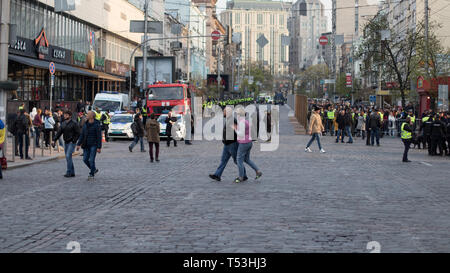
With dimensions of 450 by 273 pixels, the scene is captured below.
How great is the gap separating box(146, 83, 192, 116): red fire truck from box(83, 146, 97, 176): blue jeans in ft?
84.0

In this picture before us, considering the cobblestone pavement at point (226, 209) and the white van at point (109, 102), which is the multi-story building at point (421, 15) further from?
the cobblestone pavement at point (226, 209)

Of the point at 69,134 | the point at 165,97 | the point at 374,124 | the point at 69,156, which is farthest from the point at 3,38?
the point at 165,97

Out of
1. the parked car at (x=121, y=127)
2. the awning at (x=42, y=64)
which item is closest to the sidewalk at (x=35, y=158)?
the parked car at (x=121, y=127)

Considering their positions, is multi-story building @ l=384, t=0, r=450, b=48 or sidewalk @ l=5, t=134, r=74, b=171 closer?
sidewalk @ l=5, t=134, r=74, b=171

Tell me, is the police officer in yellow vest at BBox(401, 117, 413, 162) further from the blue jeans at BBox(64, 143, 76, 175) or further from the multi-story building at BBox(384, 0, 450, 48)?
the multi-story building at BBox(384, 0, 450, 48)

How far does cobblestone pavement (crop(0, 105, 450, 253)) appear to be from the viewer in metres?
8.66

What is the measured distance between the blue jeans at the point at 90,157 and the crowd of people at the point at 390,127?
11224 mm

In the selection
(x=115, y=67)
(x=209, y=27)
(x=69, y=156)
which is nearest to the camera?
(x=69, y=156)

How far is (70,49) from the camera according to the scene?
55.4m

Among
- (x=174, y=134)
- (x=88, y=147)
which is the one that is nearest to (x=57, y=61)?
(x=174, y=134)

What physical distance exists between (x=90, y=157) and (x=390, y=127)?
30848mm

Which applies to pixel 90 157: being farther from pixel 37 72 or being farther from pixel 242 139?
pixel 37 72

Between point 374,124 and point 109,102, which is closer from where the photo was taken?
point 374,124

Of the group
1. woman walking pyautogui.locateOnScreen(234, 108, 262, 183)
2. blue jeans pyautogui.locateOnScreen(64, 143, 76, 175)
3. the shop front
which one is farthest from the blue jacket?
the shop front
